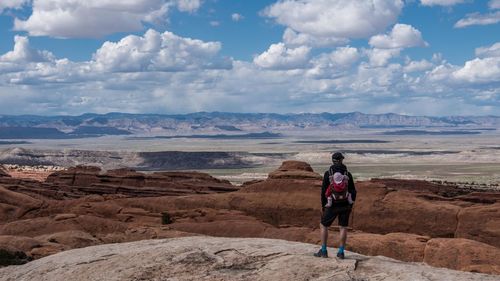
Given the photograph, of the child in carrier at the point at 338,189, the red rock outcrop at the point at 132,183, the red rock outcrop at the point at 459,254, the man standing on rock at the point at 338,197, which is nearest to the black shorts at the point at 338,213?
the man standing on rock at the point at 338,197

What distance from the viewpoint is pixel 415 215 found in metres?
36.4

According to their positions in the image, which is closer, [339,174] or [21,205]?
[339,174]

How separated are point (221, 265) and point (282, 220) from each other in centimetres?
Result: 2545

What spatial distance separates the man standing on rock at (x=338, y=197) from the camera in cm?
1542

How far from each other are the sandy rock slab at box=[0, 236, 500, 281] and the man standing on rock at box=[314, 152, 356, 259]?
0.54 metres

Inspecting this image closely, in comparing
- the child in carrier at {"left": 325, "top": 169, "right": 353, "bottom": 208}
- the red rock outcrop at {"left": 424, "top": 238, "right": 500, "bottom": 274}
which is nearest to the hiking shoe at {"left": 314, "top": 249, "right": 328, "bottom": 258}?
the child in carrier at {"left": 325, "top": 169, "right": 353, "bottom": 208}

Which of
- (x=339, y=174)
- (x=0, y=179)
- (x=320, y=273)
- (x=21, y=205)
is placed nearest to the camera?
(x=320, y=273)

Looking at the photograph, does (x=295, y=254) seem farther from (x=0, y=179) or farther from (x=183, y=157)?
(x=183, y=157)

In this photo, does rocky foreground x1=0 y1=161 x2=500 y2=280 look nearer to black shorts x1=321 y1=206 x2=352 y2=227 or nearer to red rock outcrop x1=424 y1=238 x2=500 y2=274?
red rock outcrop x1=424 y1=238 x2=500 y2=274

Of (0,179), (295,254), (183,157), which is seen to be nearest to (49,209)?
(0,179)

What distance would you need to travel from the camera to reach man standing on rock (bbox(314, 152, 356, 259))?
1542cm

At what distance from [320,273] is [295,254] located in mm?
1470

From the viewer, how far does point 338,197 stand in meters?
15.5

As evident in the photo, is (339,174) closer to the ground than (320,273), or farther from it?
farther from it
